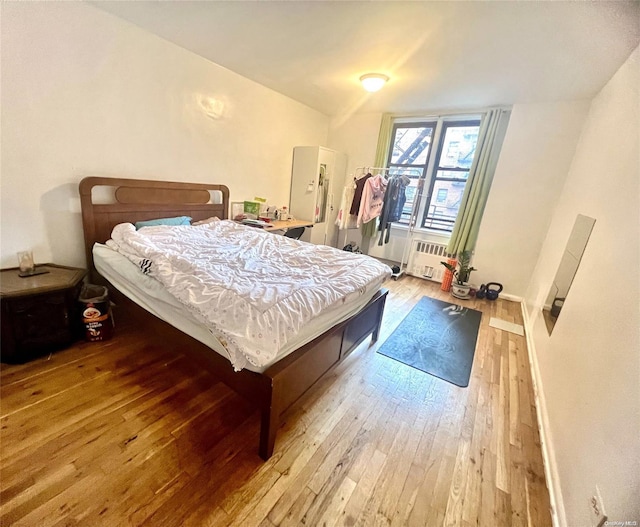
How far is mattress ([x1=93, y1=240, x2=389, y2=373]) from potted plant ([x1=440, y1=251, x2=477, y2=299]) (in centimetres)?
207

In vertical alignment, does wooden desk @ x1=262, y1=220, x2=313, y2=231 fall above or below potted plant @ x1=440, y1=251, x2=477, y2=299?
above

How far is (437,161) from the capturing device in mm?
4180

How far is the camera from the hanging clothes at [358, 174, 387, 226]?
4020mm

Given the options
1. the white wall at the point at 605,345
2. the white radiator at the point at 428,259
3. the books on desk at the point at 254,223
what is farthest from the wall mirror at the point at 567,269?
the books on desk at the point at 254,223

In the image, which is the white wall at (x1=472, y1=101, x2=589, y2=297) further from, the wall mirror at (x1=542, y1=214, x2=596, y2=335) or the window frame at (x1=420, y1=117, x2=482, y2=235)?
the wall mirror at (x1=542, y1=214, x2=596, y2=335)

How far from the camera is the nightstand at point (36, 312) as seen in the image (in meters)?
1.72

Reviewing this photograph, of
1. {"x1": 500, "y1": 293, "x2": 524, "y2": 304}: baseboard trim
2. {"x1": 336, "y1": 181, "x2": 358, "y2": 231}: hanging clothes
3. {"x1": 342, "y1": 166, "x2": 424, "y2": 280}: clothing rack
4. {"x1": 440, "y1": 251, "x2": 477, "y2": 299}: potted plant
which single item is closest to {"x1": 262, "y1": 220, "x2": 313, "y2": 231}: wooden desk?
{"x1": 336, "y1": 181, "x2": 358, "y2": 231}: hanging clothes

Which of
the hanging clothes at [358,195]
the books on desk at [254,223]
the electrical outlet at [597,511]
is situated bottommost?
the electrical outlet at [597,511]

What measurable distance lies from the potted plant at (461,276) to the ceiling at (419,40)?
79.5 inches

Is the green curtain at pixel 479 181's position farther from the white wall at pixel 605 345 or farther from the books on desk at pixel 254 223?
the books on desk at pixel 254 223

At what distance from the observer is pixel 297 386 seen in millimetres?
1471

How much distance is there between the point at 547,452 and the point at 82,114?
12.7 ft

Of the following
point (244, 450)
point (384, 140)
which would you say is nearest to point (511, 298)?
point (384, 140)

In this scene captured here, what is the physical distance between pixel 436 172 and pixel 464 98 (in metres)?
1.09
